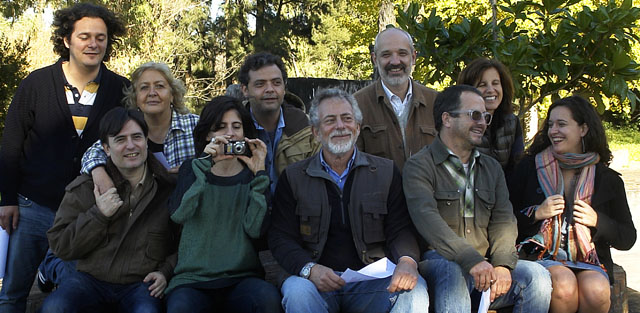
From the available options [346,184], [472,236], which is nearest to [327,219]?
[346,184]

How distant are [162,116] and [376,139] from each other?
1.55 metres

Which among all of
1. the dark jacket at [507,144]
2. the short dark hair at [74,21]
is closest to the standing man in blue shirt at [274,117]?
the short dark hair at [74,21]

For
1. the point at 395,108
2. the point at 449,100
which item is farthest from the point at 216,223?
the point at 395,108

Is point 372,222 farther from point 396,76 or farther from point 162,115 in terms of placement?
point 162,115

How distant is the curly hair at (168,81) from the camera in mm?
4121

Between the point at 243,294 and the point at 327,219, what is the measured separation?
63cm

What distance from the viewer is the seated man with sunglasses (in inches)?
134

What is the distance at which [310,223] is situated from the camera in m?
3.60

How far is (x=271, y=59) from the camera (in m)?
4.53

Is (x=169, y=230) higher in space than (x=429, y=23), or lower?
lower

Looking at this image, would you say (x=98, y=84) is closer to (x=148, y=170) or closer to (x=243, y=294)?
(x=148, y=170)

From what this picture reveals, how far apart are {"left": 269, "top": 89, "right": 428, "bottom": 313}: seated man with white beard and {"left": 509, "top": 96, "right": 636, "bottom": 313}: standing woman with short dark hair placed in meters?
0.84

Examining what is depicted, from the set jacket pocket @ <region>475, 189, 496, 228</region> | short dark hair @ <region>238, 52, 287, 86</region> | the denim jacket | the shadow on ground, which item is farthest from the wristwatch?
the shadow on ground

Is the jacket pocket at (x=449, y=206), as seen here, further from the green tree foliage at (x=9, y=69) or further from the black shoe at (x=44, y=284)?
the green tree foliage at (x=9, y=69)
